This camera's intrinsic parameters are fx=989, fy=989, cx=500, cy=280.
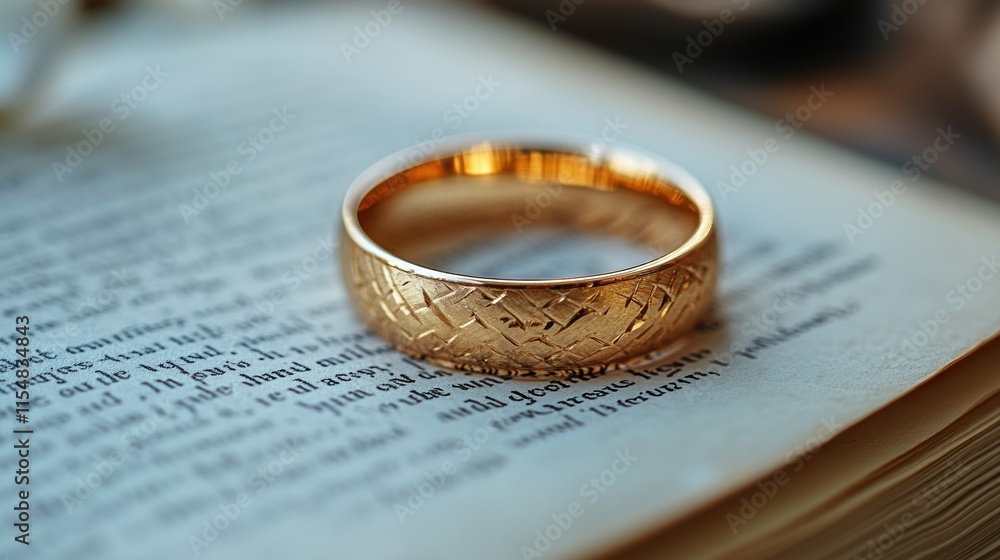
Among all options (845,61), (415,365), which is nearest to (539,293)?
(415,365)

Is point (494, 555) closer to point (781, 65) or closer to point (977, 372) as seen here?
point (977, 372)

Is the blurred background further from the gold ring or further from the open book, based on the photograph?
the gold ring

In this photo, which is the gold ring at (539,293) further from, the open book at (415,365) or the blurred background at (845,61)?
A: the blurred background at (845,61)

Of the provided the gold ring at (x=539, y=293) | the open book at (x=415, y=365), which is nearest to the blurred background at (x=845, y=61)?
the open book at (x=415, y=365)

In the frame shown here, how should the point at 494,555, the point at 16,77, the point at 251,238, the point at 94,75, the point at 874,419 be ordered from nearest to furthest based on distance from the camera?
the point at 494,555, the point at 874,419, the point at 251,238, the point at 16,77, the point at 94,75

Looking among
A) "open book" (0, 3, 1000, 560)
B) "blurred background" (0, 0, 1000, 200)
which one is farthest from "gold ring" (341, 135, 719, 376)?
"blurred background" (0, 0, 1000, 200)

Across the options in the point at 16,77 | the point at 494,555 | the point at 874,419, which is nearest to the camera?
the point at 494,555

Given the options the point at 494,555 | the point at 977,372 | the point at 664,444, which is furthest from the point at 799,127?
the point at 494,555
